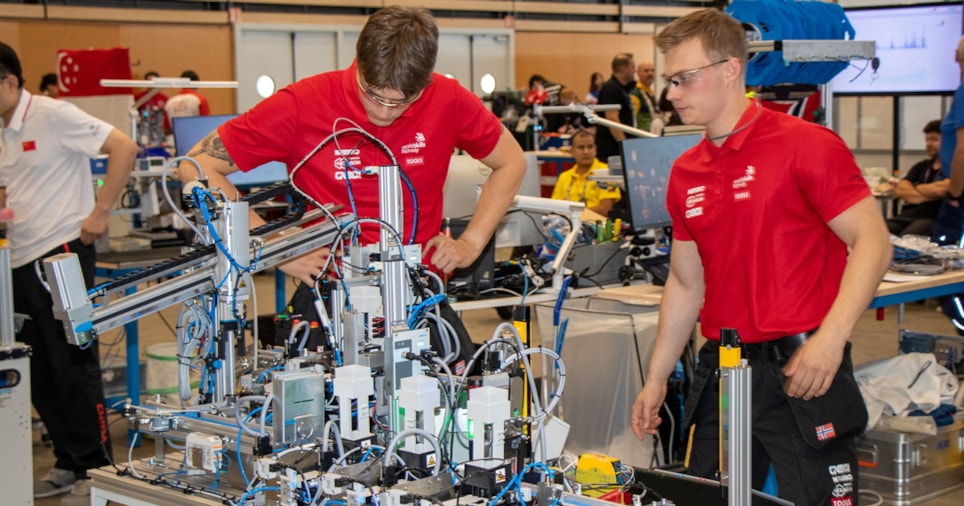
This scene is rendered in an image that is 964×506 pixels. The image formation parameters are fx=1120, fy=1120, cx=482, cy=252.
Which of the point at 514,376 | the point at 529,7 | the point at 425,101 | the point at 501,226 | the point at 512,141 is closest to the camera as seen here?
the point at 514,376

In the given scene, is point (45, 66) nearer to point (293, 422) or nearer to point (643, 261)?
→ point (643, 261)

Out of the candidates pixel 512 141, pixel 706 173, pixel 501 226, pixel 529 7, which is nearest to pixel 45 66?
pixel 529 7

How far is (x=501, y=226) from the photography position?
174 inches

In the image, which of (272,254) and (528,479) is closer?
(528,479)

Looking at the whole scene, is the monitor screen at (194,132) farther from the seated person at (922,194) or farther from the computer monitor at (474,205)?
the seated person at (922,194)

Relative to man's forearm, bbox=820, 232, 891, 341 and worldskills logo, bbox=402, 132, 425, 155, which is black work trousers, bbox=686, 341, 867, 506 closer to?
man's forearm, bbox=820, 232, 891, 341

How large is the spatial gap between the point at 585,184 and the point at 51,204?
10.5 feet

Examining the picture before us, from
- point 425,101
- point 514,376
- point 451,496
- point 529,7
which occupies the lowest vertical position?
point 451,496

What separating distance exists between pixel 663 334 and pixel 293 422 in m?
1.01

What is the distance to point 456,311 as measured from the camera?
10.6 feet

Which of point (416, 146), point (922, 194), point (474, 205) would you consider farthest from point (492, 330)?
point (416, 146)

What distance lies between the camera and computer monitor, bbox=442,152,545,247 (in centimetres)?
431

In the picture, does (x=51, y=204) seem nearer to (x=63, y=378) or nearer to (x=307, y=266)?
(x=63, y=378)

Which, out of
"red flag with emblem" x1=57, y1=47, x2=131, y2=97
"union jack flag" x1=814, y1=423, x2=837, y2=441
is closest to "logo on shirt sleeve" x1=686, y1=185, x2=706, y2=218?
"union jack flag" x1=814, y1=423, x2=837, y2=441
